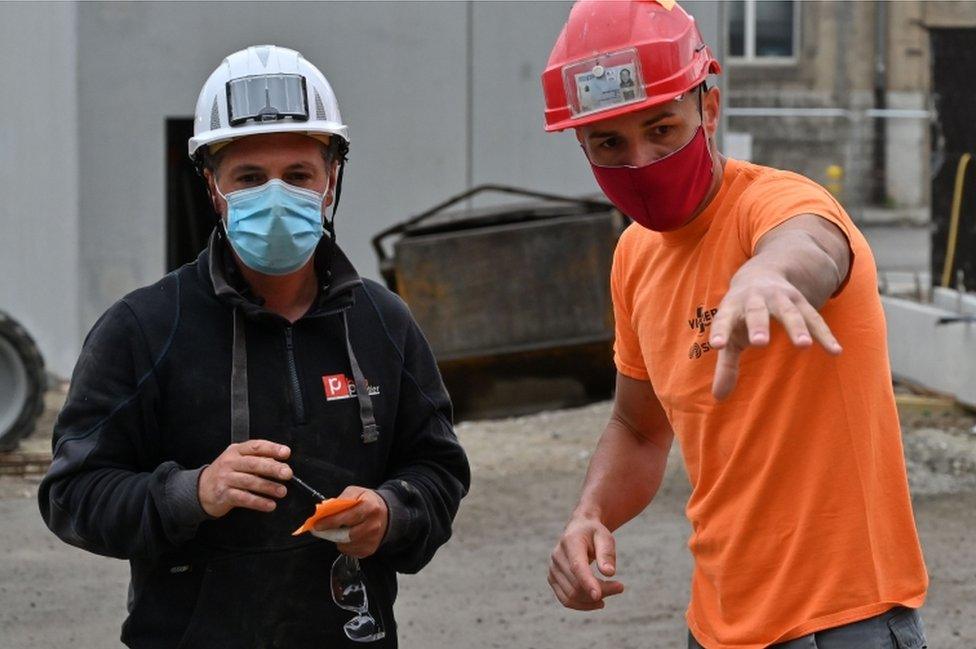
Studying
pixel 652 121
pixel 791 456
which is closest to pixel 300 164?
pixel 652 121

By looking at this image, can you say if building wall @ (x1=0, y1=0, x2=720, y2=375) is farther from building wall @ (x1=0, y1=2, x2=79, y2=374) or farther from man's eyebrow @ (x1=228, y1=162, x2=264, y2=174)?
man's eyebrow @ (x1=228, y1=162, x2=264, y2=174)

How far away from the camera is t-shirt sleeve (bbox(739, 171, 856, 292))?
2.84 metres

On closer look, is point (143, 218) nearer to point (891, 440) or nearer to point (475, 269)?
point (475, 269)

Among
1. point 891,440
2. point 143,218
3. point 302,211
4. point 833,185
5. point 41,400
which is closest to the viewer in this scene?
point 891,440

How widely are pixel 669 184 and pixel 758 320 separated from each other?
79 centimetres

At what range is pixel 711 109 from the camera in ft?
10.6

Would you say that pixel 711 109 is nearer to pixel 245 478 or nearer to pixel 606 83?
pixel 606 83

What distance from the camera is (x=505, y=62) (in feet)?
43.6

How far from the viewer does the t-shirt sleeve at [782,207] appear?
2.84 m

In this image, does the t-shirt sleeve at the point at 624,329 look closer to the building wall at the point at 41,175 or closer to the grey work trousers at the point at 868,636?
the grey work trousers at the point at 868,636

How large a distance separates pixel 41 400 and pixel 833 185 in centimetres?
2126

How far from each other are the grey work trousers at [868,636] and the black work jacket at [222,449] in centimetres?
76

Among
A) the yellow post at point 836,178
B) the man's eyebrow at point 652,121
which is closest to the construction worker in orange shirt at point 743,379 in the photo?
the man's eyebrow at point 652,121

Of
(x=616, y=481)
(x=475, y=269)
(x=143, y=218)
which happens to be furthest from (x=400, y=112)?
(x=616, y=481)
